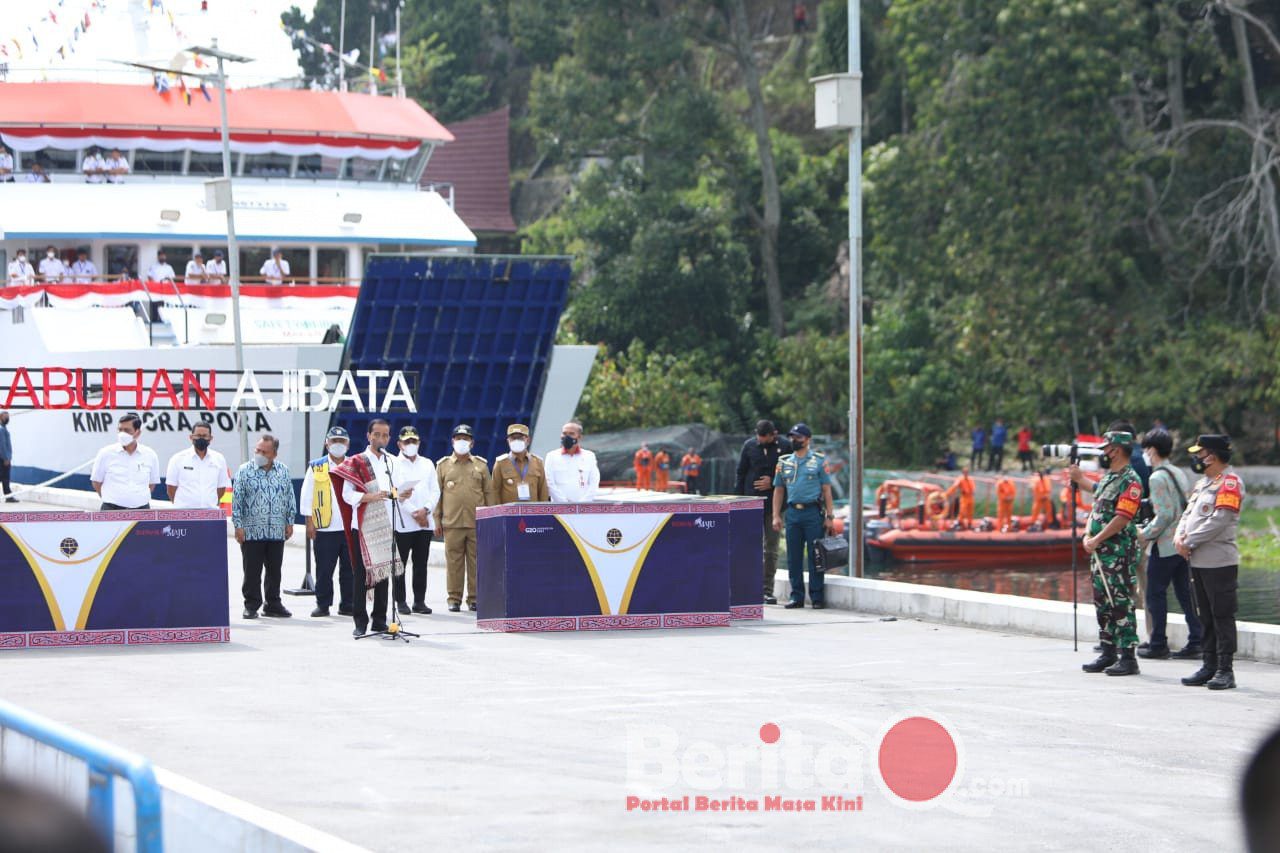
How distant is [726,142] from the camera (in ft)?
177

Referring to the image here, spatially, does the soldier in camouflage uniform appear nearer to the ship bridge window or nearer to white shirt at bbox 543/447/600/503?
white shirt at bbox 543/447/600/503

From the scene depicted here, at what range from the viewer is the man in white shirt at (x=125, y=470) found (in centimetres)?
1493

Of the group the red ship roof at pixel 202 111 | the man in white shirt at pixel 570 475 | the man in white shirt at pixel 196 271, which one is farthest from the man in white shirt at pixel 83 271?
the man in white shirt at pixel 570 475

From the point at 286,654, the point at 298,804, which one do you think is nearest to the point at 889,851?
the point at 298,804

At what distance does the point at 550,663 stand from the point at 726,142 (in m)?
43.5

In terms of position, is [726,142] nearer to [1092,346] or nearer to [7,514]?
[1092,346]

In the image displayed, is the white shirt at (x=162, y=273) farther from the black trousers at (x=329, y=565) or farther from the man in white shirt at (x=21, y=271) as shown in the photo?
the black trousers at (x=329, y=565)

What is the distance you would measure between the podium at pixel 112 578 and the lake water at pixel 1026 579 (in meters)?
14.6

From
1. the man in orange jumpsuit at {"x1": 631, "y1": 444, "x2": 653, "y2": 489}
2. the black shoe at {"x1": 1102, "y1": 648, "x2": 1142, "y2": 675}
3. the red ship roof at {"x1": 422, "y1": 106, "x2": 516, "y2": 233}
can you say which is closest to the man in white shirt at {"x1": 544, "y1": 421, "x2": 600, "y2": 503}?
the black shoe at {"x1": 1102, "y1": 648, "x2": 1142, "y2": 675}

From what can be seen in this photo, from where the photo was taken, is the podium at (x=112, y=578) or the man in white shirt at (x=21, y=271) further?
the man in white shirt at (x=21, y=271)

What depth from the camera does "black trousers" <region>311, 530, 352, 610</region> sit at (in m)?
15.1

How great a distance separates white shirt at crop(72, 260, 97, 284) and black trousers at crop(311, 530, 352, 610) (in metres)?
19.5

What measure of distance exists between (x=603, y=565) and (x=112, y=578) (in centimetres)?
377

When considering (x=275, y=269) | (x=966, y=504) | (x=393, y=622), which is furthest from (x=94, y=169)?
(x=393, y=622)
